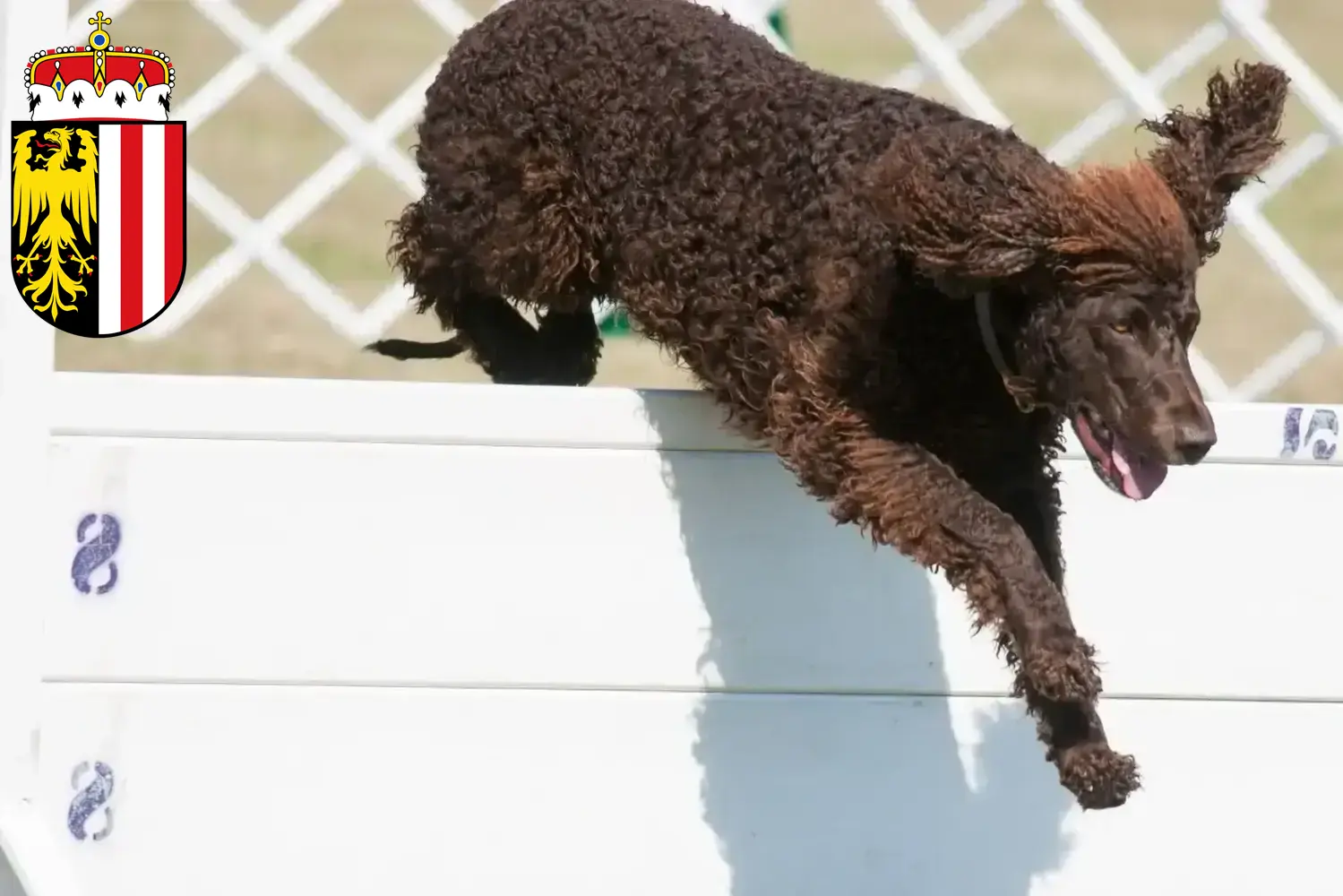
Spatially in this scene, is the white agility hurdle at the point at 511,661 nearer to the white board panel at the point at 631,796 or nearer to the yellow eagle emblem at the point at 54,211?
the white board panel at the point at 631,796

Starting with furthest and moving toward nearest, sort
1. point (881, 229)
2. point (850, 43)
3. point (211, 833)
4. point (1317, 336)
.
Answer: point (850, 43) < point (1317, 336) < point (211, 833) < point (881, 229)

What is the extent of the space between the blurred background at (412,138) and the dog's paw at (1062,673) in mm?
871

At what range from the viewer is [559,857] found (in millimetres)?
2926

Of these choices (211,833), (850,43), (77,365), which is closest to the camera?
(211,833)

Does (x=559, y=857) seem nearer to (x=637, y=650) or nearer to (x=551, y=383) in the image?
(x=637, y=650)

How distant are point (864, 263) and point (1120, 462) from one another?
52 cm

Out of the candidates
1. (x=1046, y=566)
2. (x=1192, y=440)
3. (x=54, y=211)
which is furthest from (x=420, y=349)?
(x=1192, y=440)

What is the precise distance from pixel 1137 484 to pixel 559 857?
45.4 inches

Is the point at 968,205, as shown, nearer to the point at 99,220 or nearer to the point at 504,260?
the point at 504,260

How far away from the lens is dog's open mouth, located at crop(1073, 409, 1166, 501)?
7.81 ft

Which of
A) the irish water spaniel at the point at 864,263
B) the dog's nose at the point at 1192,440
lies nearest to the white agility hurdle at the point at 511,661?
the irish water spaniel at the point at 864,263

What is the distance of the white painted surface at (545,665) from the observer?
2.87 metres

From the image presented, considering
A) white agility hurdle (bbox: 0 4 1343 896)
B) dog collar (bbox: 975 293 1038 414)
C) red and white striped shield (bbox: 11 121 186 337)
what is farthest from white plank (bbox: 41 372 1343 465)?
dog collar (bbox: 975 293 1038 414)

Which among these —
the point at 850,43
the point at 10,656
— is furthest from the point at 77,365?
the point at 850,43
